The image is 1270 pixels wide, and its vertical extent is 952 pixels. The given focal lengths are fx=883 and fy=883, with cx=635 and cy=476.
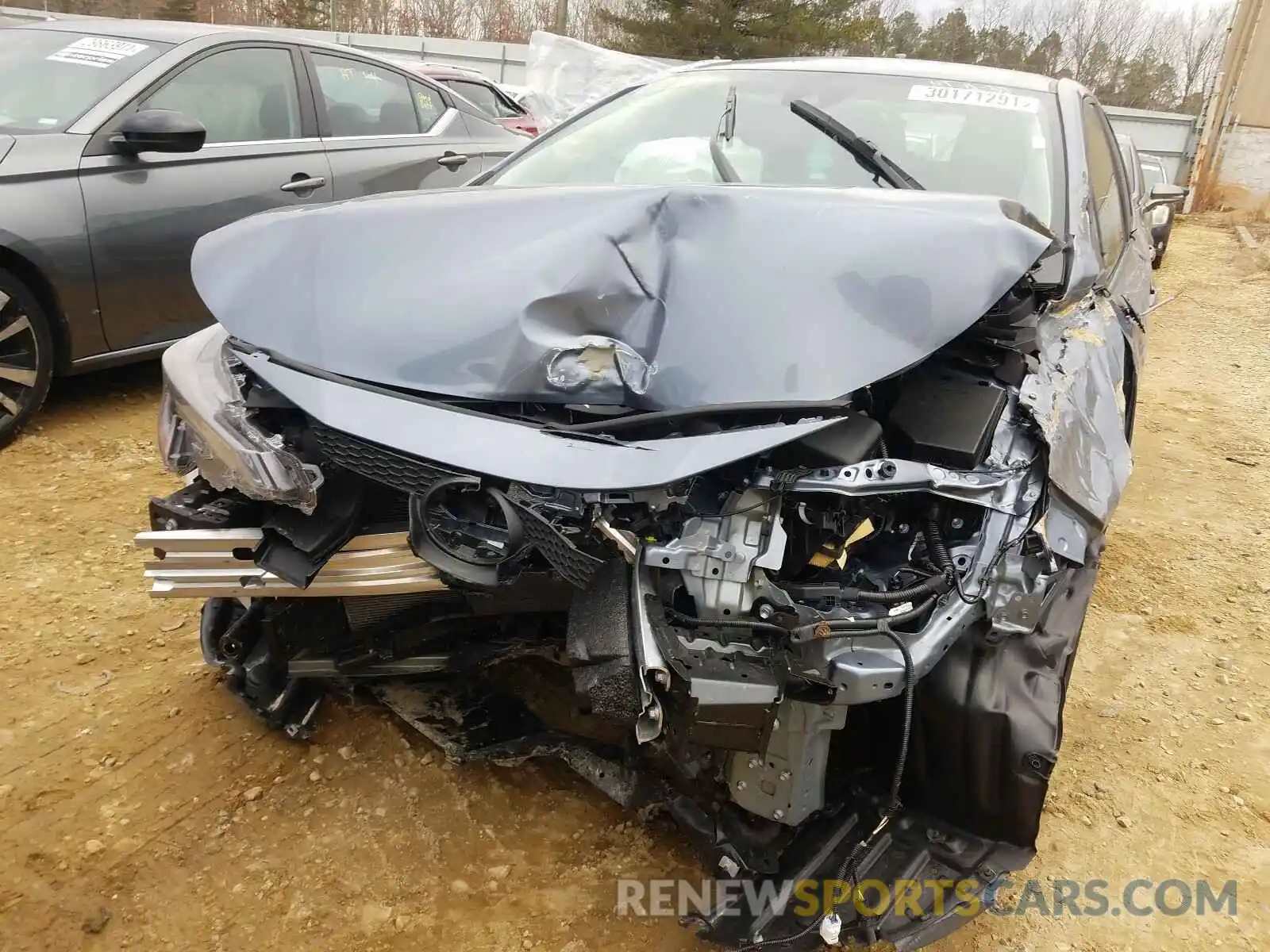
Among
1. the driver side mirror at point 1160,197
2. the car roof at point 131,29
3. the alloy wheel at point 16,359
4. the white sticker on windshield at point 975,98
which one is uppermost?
the car roof at point 131,29

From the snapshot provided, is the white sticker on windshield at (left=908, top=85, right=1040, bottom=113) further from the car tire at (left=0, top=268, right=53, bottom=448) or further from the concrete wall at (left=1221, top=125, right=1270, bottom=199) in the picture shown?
the concrete wall at (left=1221, top=125, right=1270, bottom=199)

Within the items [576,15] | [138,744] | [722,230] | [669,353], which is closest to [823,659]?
[669,353]

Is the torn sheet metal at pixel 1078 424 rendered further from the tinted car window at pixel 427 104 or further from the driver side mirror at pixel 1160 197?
the tinted car window at pixel 427 104

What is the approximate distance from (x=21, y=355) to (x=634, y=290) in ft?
9.71

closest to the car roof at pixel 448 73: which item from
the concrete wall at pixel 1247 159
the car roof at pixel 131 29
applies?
the car roof at pixel 131 29

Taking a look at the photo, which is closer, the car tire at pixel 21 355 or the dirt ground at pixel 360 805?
the dirt ground at pixel 360 805

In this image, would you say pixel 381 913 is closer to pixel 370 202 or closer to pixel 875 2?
pixel 370 202

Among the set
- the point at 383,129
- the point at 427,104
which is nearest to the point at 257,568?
the point at 383,129

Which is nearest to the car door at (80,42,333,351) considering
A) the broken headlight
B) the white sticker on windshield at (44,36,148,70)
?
the white sticker on windshield at (44,36,148,70)

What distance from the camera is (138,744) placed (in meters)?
2.27

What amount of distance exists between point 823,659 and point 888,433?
524mm

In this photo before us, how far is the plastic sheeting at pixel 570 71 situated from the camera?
35.0 ft

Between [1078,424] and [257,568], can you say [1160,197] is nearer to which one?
[1078,424]

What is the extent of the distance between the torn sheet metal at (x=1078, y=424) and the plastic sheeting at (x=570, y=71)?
935 centimetres
